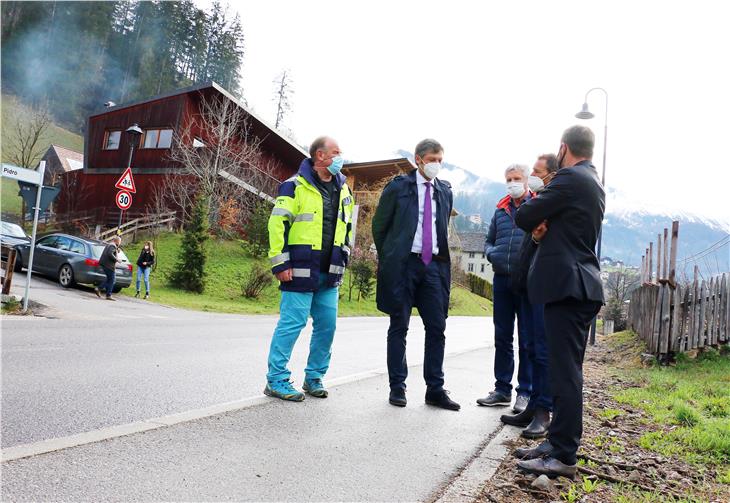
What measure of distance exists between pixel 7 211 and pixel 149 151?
23.8 m

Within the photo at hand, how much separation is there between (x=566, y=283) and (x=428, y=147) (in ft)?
7.40

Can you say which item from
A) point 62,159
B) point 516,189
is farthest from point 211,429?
point 62,159

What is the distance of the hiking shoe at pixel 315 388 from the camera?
16.4 ft

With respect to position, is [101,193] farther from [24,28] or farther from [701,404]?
[24,28]

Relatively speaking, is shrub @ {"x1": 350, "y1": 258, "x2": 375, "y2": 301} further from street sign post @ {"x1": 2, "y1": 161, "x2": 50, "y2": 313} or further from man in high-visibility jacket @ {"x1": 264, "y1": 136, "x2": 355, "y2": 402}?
man in high-visibility jacket @ {"x1": 264, "y1": 136, "x2": 355, "y2": 402}

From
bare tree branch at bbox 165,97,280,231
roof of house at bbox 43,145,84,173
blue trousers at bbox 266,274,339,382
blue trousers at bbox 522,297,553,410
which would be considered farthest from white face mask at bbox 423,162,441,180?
roof of house at bbox 43,145,84,173

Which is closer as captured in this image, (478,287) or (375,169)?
(375,169)

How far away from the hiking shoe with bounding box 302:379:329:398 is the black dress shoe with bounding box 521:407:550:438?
1.78m

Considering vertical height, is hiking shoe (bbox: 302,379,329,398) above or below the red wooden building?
below

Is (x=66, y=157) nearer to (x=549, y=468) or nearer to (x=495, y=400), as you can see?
(x=495, y=400)

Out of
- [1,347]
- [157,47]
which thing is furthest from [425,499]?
[157,47]

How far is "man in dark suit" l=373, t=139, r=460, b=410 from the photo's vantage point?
5.00 m

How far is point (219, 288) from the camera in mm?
21984

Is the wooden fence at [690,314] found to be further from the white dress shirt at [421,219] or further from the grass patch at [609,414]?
the white dress shirt at [421,219]
